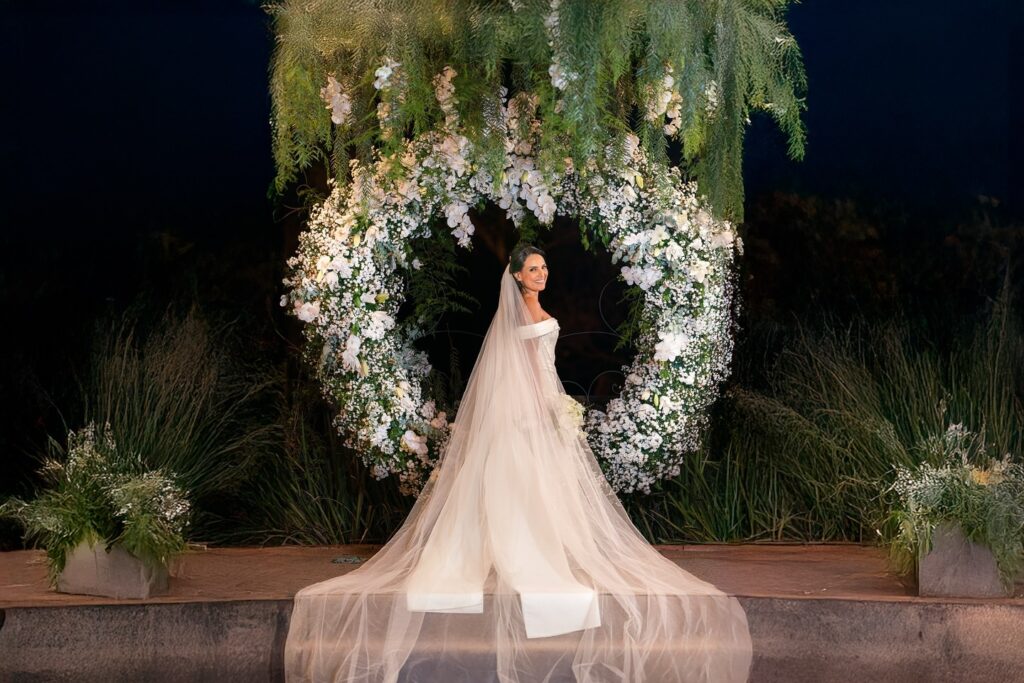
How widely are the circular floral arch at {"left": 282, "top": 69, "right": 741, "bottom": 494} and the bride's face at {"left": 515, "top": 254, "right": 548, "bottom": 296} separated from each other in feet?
1.26

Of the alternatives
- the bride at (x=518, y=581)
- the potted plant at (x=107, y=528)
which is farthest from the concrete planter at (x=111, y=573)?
the bride at (x=518, y=581)

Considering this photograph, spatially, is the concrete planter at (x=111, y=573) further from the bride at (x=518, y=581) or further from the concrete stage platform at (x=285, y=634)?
the bride at (x=518, y=581)

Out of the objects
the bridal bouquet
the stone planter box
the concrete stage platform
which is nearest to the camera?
the concrete stage platform

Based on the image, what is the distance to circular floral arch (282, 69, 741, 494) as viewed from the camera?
5.68 meters

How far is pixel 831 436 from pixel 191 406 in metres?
3.43

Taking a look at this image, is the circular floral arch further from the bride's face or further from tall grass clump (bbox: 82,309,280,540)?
tall grass clump (bbox: 82,309,280,540)

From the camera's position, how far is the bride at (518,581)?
455 cm

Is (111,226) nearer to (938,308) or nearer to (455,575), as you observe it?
(455,575)

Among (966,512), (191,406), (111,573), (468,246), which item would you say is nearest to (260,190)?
(191,406)

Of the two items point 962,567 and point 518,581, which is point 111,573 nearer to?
point 518,581

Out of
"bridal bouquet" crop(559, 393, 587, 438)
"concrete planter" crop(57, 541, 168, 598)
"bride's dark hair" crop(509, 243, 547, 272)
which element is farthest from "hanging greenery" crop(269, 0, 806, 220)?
"concrete planter" crop(57, 541, 168, 598)

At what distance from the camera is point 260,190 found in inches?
329

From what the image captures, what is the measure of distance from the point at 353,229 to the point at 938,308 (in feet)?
13.6

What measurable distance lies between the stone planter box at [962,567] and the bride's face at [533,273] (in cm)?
198
